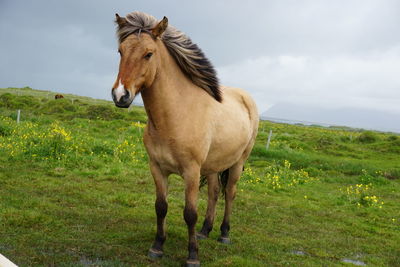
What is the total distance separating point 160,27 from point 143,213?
4.34 meters

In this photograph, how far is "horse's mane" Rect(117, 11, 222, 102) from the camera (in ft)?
14.4

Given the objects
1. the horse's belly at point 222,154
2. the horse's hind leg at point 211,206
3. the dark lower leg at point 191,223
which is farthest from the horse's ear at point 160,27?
the horse's hind leg at point 211,206

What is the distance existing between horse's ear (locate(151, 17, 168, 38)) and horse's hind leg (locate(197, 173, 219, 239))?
3.08 m

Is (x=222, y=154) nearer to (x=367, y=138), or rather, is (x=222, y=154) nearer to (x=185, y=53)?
(x=185, y=53)

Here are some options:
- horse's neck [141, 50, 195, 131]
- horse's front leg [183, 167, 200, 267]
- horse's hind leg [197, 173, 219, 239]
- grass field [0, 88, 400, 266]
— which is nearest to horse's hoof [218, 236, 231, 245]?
grass field [0, 88, 400, 266]

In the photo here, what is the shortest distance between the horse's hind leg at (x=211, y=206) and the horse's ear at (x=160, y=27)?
3084mm

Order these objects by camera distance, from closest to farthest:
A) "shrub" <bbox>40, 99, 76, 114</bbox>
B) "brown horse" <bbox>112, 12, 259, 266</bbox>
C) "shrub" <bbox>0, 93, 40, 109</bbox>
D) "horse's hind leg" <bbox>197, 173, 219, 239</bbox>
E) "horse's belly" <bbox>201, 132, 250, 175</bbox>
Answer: "brown horse" <bbox>112, 12, 259, 266</bbox> → "horse's belly" <bbox>201, 132, 250, 175</bbox> → "horse's hind leg" <bbox>197, 173, 219, 239</bbox> → "shrub" <bbox>40, 99, 76, 114</bbox> → "shrub" <bbox>0, 93, 40, 109</bbox>

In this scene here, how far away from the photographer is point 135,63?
→ 13.4 ft

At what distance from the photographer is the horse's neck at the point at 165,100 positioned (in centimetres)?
464

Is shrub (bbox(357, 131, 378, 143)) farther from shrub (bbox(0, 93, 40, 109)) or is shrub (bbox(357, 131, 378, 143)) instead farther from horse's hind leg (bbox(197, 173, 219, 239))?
shrub (bbox(0, 93, 40, 109))

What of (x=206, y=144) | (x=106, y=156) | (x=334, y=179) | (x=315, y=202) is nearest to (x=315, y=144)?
(x=334, y=179)

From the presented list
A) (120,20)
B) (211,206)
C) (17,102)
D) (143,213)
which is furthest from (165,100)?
(17,102)

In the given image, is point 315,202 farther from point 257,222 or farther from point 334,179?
point 334,179

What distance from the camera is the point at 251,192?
1084 centimetres
